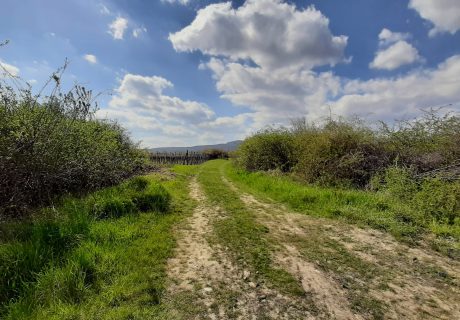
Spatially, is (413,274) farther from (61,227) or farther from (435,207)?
(61,227)

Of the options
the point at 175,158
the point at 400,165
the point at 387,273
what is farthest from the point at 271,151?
the point at 175,158

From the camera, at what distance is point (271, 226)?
723 cm

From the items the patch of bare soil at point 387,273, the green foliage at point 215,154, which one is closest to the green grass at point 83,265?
the patch of bare soil at point 387,273

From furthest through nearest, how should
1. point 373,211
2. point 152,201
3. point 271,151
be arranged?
point 271,151 → point 152,201 → point 373,211

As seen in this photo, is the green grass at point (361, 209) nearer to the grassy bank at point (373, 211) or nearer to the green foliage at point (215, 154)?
the grassy bank at point (373, 211)

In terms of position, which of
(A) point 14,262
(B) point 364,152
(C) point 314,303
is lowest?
(C) point 314,303

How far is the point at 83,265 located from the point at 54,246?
1028 mm

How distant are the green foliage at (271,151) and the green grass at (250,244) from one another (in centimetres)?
818

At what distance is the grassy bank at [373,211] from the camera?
6.47 m

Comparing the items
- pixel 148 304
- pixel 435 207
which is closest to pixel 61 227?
pixel 148 304

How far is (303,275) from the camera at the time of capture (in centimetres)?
469

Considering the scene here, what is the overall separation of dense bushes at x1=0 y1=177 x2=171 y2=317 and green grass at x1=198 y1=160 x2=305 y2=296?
8.02ft

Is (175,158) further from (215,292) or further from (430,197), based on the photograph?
(215,292)

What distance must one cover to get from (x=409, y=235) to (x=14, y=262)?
7.41 meters
